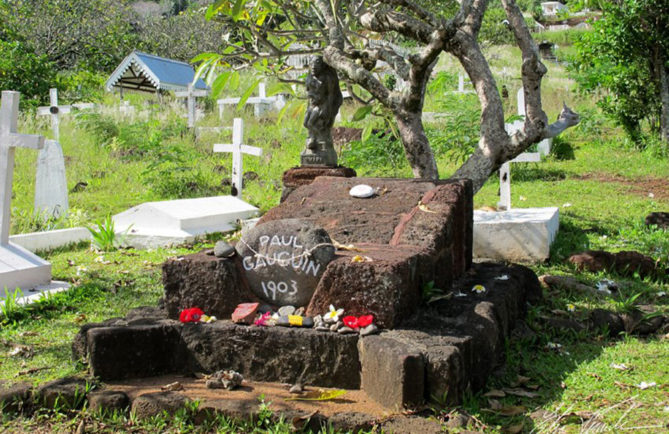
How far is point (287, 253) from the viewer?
3.89 meters

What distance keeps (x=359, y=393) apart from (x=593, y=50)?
1108cm

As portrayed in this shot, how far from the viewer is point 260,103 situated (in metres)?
17.4

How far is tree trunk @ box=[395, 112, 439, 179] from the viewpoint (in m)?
5.83

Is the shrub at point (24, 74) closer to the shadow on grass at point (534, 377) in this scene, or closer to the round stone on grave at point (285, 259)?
the round stone on grave at point (285, 259)

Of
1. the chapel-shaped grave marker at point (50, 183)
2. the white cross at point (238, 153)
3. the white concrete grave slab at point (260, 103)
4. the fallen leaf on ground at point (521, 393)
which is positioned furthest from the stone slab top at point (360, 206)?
the white concrete grave slab at point (260, 103)

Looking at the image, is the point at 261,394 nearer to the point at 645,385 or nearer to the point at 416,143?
the point at 645,385

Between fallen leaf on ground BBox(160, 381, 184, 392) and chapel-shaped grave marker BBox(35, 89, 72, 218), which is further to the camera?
chapel-shaped grave marker BBox(35, 89, 72, 218)

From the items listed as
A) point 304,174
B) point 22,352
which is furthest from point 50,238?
point 22,352

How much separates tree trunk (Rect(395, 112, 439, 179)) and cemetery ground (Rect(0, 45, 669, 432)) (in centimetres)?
106

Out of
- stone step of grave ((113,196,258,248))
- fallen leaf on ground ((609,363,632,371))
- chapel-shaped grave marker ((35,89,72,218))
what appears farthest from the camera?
chapel-shaped grave marker ((35,89,72,218))

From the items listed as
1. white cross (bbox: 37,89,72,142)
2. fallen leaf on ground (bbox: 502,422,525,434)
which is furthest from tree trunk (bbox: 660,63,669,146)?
white cross (bbox: 37,89,72,142)

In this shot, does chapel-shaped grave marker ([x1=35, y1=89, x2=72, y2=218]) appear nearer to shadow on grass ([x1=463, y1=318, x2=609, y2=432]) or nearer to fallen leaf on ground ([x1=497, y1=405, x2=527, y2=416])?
shadow on grass ([x1=463, y1=318, x2=609, y2=432])

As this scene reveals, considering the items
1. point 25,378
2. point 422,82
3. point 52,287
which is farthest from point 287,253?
point 52,287

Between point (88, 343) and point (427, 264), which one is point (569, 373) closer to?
point (427, 264)
